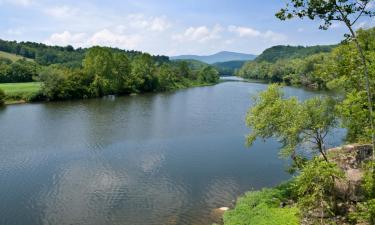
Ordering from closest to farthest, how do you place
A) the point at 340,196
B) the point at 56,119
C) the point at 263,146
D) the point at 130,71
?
the point at 340,196
the point at 263,146
the point at 56,119
the point at 130,71

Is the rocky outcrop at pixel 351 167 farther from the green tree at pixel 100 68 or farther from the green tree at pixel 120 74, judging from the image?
the green tree at pixel 120 74

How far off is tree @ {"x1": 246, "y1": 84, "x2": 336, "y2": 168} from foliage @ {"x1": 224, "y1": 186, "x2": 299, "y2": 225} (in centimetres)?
339

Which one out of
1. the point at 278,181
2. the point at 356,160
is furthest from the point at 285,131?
the point at 278,181

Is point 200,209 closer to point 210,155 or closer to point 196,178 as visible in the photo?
point 196,178

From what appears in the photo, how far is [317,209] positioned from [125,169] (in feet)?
75.1

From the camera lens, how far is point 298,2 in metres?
19.6

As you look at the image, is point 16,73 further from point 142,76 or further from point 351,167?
point 351,167

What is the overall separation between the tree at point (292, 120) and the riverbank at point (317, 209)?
2.45m

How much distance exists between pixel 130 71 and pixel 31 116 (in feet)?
196

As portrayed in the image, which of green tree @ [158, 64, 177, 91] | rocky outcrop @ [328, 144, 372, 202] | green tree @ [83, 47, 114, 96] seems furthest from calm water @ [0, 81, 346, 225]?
green tree @ [158, 64, 177, 91]

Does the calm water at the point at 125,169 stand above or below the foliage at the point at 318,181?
below

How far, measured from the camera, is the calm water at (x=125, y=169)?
99.0 ft

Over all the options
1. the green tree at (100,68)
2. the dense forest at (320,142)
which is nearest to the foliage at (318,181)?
the dense forest at (320,142)

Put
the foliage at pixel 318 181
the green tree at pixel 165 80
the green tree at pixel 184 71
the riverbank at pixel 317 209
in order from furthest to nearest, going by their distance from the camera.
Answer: the green tree at pixel 184 71 → the green tree at pixel 165 80 → the riverbank at pixel 317 209 → the foliage at pixel 318 181
